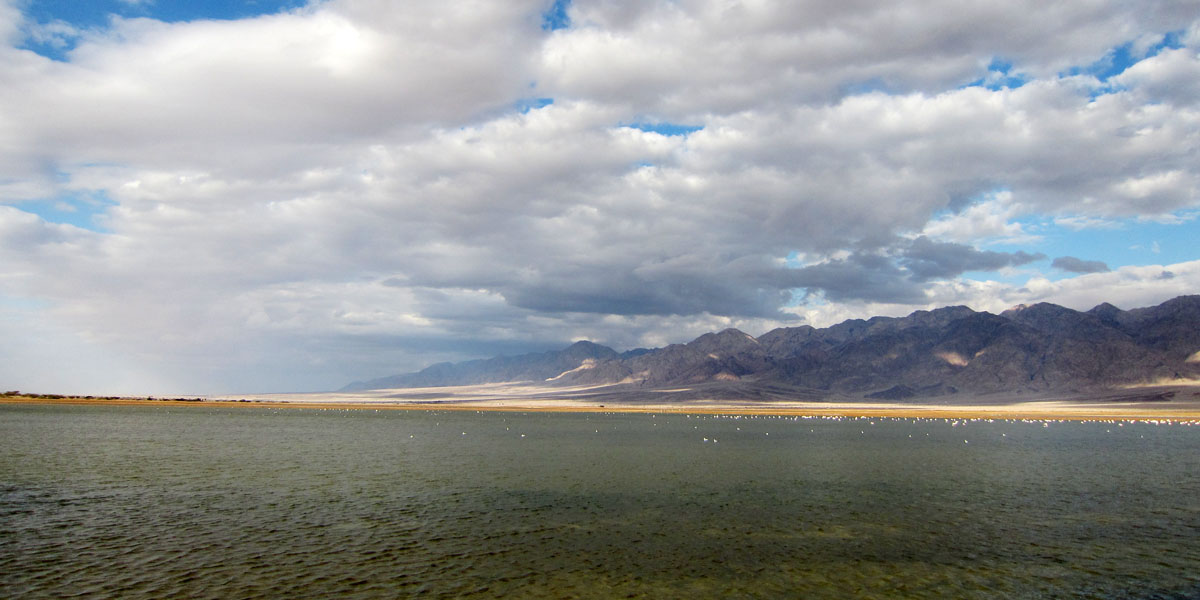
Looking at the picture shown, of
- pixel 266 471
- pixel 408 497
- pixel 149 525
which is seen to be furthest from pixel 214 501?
pixel 266 471

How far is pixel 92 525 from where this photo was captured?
98.3ft

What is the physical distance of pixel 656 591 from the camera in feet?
71.6

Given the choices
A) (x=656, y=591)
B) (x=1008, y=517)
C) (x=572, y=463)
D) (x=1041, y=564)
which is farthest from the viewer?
(x=572, y=463)

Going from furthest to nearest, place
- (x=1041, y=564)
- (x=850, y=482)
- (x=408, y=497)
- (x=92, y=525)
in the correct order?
(x=850, y=482) < (x=408, y=497) < (x=92, y=525) < (x=1041, y=564)

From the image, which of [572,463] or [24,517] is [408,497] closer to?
[24,517]

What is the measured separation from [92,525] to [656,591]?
24.7m

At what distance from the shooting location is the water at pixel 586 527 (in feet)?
74.0

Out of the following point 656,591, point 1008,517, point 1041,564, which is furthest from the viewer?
point 1008,517

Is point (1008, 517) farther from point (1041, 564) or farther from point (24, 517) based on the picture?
point (24, 517)

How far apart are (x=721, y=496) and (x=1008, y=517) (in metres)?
14.3

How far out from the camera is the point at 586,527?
31.3 m

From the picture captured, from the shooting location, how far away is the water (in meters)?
22.6

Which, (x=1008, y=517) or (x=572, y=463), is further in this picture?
(x=572, y=463)

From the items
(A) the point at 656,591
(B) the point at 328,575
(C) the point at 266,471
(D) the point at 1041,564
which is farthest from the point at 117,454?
(D) the point at 1041,564
